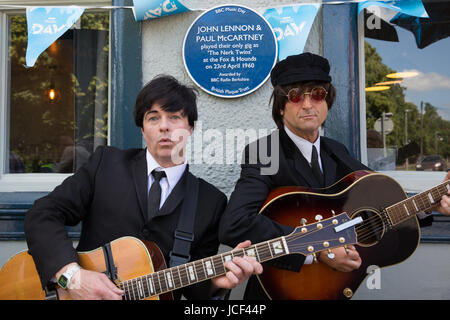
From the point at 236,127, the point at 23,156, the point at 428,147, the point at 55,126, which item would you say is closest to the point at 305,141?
the point at 236,127

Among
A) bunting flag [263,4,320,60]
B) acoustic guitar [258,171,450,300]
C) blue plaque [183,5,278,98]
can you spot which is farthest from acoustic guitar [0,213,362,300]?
bunting flag [263,4,320,60]

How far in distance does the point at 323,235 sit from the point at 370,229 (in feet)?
1.36

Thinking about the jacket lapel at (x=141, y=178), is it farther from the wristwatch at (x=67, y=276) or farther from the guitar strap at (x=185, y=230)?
the wristwatch at (x=67, y=276)

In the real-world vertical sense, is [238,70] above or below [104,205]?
above

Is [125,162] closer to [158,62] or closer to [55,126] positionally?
[158,62]

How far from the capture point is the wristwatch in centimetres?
214

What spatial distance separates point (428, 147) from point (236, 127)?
1.71m

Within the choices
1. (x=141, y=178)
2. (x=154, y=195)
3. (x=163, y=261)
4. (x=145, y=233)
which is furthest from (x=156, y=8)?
(x=163, y=261)

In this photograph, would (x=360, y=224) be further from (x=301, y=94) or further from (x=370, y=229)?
(x=301, y=94)

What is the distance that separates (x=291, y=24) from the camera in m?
3.27

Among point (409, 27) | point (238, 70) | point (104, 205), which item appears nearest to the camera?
point (104, 205)

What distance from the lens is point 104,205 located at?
7.91 ft

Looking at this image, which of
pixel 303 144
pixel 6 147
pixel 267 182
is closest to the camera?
pixel 267 182

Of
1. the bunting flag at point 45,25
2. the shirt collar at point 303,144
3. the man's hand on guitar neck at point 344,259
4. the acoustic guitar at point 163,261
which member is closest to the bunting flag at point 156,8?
the bunting flag at point 45,25
